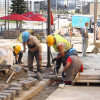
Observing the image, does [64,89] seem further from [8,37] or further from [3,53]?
[8,37]

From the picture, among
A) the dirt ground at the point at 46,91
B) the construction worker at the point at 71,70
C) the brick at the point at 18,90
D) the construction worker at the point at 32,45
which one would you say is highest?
the construction worker at the point at 32,45

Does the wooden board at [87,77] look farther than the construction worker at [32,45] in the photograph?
No

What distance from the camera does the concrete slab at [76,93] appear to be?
27.3 ft

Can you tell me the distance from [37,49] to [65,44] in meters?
1.22

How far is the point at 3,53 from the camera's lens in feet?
37.9

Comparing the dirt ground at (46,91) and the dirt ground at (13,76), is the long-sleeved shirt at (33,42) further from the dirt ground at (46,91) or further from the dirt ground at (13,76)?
the dirt ground at (46,91)

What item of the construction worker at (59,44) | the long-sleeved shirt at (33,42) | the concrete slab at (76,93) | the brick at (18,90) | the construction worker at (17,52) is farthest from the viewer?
the construction worker at (17,52)

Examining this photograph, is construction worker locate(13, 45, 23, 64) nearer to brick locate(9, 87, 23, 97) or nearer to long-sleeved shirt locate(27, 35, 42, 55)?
long-sleeved shirt locate(27, 35, 42, 55)

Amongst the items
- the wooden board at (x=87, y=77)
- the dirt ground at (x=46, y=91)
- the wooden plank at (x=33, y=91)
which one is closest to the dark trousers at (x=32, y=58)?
the dirt ground at (x=46, y=91)

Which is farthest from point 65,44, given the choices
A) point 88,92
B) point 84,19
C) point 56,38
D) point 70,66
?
point 84,19

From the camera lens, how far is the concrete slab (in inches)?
328

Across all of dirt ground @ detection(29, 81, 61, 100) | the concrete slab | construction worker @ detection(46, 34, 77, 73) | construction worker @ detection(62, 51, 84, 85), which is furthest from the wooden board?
construction worker @ detection(46, 34, 77, 73)

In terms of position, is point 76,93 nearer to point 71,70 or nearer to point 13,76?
point 71,70

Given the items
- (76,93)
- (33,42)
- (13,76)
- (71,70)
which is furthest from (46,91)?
(33,42)
